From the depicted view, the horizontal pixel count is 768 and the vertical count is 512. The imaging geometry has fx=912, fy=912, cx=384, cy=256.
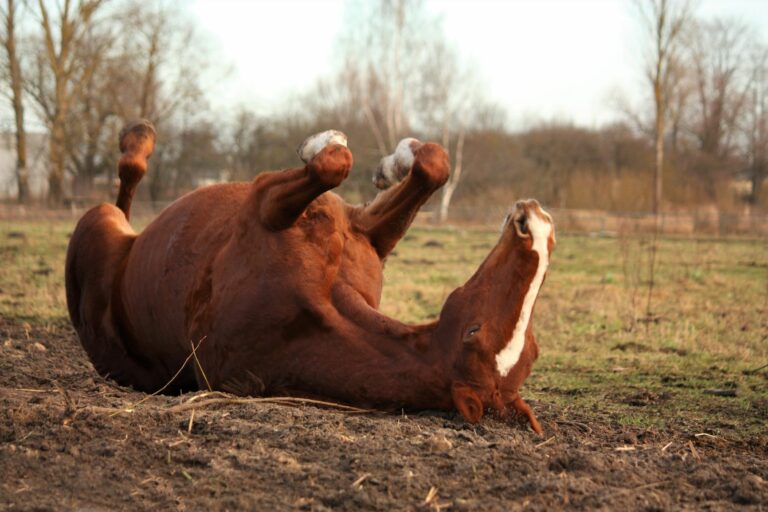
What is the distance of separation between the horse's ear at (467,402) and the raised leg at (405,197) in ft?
4.44

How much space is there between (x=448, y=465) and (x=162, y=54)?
33327mm

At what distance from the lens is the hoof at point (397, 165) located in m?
4.86

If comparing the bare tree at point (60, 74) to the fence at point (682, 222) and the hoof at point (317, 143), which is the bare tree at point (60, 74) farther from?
the hoof at point (317, 143)

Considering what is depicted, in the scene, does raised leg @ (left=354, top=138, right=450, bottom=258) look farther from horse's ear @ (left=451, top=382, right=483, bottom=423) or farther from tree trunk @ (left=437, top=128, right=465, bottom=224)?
tree trunk @ (left=437, top=128, right=465, bottom=224)

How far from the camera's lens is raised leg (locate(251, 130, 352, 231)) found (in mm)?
4066

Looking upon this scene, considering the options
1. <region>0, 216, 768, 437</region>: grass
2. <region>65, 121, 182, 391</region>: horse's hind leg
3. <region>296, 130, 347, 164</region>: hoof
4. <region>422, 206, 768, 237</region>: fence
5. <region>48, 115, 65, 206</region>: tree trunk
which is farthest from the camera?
<region>48, 115, 65, 206</region>: tree trunk

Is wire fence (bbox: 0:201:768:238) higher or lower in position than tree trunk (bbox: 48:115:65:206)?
lower

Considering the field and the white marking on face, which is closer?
the field

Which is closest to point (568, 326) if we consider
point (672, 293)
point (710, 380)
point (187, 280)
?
point (710, 380)

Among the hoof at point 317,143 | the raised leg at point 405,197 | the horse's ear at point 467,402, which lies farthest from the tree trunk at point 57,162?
the horse's ear at point 467,402

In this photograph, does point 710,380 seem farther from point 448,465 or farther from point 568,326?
point 448,465

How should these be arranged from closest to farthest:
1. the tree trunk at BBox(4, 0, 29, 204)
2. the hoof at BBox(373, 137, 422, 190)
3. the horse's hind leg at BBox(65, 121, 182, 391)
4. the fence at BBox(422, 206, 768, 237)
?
1. the hoof at BBox(373, 137, 422, 190)
2. the horse's hind leg at BBox(65, 121, 182, 391)
3. the fence at BBox(422, 206, 768, 237)
4. the tree trunk at BBox(4, 0, 29, 204)

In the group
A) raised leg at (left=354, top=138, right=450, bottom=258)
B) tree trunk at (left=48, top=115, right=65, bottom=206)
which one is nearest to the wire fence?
tree trunk at (left=48, top=115, right=65, bottom=206)

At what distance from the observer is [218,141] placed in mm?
40781
